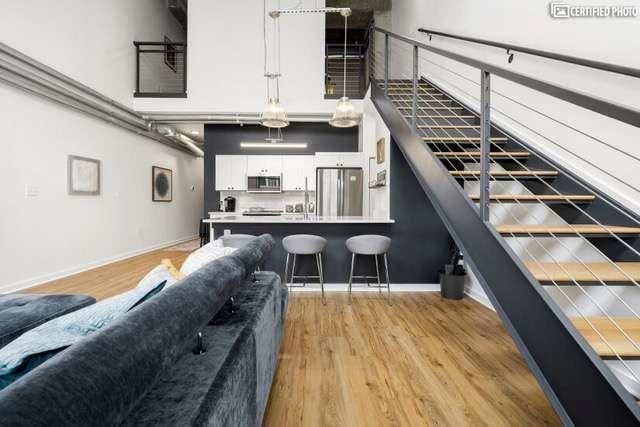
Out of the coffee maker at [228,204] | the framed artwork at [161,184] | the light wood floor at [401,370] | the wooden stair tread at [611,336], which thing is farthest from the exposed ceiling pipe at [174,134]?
the wooden stair tread at [611,336]

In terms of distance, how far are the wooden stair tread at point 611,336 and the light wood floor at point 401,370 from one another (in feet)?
2.08

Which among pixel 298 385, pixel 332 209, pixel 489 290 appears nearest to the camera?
pixel 489 290

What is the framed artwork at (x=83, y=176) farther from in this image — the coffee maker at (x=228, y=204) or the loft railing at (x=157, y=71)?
the coffee maker at (x=228, y=204)

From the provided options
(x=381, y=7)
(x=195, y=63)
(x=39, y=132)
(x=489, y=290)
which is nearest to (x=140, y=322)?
(x=489, y=290)

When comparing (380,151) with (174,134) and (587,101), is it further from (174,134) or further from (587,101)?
(174,134)

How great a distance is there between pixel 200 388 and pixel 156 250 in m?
7.47

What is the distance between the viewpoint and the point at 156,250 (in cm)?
738

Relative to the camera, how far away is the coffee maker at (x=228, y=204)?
7.18 metres

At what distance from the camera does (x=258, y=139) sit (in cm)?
716

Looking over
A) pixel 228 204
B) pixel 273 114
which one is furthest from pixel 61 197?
pixel 273 114

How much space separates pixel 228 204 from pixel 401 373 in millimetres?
5827

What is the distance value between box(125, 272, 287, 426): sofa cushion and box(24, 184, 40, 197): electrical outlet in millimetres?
4199

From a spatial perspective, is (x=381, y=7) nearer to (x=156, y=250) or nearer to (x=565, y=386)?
(x=156, y=250)

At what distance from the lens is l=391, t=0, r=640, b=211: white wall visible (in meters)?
2.09
